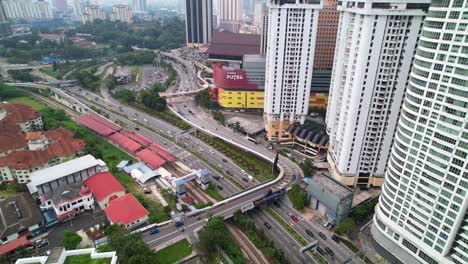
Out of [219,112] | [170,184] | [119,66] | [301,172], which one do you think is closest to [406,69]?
[301,172]

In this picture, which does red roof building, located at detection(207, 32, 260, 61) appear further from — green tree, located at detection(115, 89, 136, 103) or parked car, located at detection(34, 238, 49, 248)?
parked car, located at detection(34, 238, 49, 248)

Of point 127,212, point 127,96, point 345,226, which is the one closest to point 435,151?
point 345,226

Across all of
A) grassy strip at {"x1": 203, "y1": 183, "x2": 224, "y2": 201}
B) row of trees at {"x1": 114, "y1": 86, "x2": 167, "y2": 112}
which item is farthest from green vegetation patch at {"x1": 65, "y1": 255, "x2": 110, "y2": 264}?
row of trees at {"x1": 114, "y1": 86, "x2": 167, "y2": 112}

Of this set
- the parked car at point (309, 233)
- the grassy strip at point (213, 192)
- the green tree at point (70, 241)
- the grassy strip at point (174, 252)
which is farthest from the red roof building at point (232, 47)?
the green tree at point (70, 241)

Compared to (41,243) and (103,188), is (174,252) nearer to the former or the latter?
(103,188)

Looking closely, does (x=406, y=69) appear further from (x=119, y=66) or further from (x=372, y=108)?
(x=119, y=66)

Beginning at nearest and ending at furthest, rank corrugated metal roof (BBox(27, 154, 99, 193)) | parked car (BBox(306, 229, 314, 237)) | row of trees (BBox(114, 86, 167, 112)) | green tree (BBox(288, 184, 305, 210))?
parked car (BBox(306, 229, 314, 237)), green tree (BBox(288, 184, 305, 210)), corrugated metal roof (BBox(27, 154, 99, 193)), row of trees (BBox(114, 86, 167, 112))
